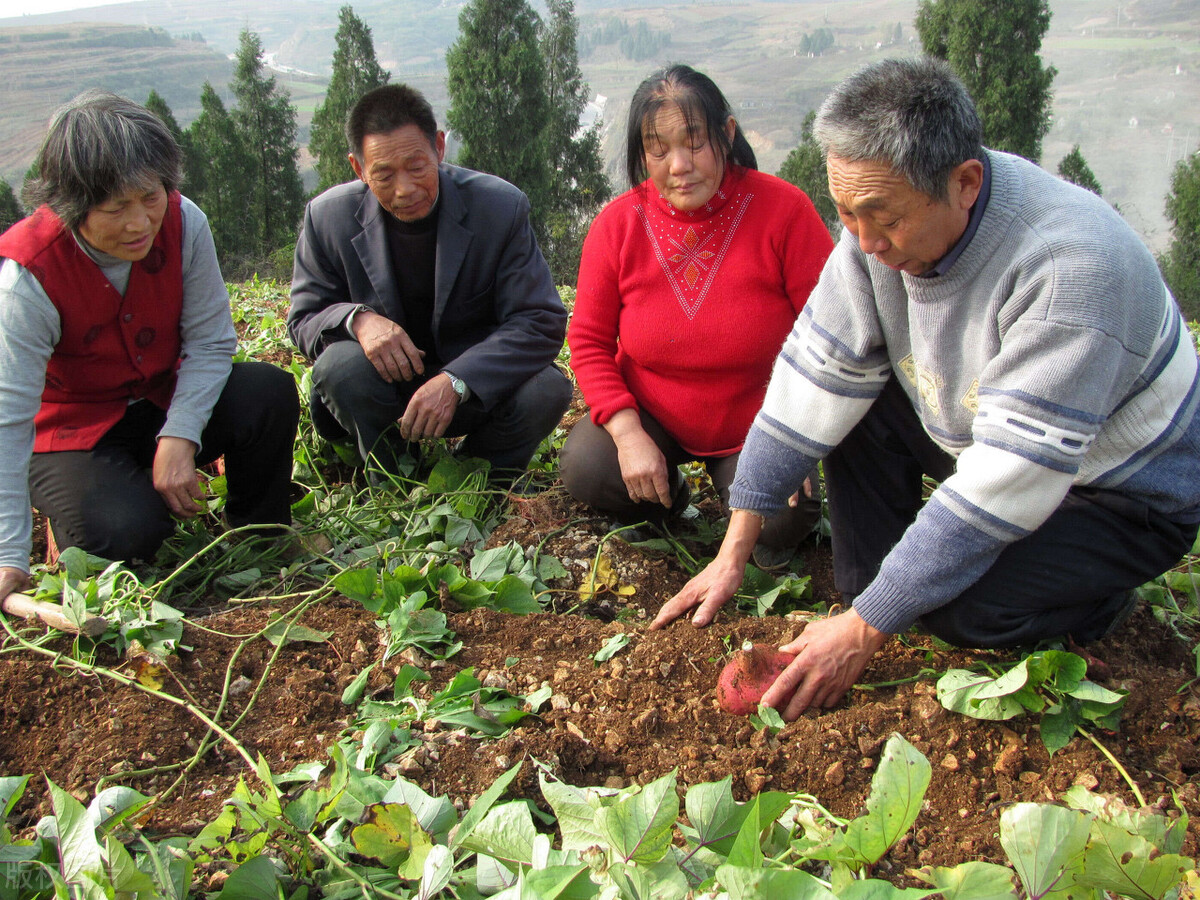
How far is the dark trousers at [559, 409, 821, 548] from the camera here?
88.0 inches

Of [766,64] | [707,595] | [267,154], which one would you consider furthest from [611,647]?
[766,64]

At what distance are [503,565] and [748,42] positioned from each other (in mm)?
100297

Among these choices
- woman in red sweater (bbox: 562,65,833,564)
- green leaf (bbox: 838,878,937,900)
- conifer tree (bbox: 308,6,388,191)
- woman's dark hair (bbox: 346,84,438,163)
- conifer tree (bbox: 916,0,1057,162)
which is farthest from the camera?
conifer tree (bbox: 308,6,388,191)

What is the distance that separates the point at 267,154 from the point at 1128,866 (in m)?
25.3

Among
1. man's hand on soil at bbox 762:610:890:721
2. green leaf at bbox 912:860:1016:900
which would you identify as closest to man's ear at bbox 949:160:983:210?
man's hand on soil at bbox 762:610:890:721

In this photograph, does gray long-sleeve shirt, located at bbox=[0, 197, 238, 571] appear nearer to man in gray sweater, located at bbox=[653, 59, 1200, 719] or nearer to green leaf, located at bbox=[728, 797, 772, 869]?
man in gray sweater, located at bbox=[653, 59, 1200, 719]

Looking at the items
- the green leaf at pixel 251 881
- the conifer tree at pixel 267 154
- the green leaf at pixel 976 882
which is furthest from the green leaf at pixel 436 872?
the conifer tree at pixel 267 154

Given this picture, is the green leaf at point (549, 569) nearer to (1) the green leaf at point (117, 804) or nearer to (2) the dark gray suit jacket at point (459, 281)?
(2) the dark gray suit jacket at point (459, 281)

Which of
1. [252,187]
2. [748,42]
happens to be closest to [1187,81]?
[748,42]

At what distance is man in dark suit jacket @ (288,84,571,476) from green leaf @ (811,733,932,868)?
5.43 ft

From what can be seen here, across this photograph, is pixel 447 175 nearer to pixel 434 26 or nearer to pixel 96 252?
pixel 96 252

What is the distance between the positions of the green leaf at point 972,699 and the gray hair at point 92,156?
5.97 feet

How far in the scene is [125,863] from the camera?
41.3 inches

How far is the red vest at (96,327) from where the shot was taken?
6.39ft
